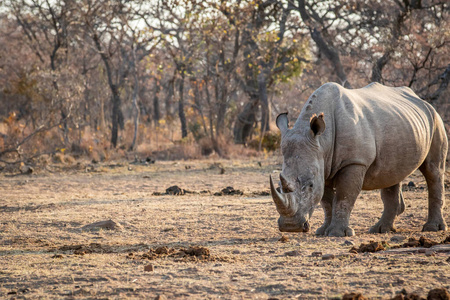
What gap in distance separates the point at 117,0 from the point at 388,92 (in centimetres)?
1629

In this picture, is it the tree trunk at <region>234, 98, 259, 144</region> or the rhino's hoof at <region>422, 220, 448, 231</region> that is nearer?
the rhino's hoof at <region>422, 220, 448, 231</region>

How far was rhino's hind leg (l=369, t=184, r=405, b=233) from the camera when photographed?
6855 millimetres

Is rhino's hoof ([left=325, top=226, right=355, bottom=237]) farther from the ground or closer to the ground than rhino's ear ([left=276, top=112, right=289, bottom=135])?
closer to the ground

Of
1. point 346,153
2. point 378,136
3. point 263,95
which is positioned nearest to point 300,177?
point 346,153

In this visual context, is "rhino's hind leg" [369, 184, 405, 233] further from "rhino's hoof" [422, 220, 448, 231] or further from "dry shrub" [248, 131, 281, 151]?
"dry shrub" [248, 131, 281, 151]

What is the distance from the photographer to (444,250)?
17.0 ft

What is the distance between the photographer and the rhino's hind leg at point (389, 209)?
6.86m

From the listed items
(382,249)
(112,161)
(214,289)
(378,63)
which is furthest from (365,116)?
(112,161)

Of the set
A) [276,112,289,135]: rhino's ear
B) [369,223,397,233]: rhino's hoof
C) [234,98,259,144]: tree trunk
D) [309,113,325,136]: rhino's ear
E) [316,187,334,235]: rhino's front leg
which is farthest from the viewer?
[234,98,259,144]: tree trunk

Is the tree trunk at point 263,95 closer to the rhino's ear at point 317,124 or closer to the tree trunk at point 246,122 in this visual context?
the tree trunk at point 246,122

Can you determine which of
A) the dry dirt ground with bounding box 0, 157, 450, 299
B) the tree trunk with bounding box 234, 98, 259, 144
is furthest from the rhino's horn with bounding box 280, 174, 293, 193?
the tree trunk with bounding box 234, 98, 259, 144

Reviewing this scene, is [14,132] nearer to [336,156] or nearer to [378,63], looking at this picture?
[378,63]

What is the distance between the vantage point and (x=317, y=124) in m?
5.91

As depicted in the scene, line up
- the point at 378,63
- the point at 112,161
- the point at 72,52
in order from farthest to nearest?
1. the point at 72,52
2. the point at 112,161
3. the point at 378,63
